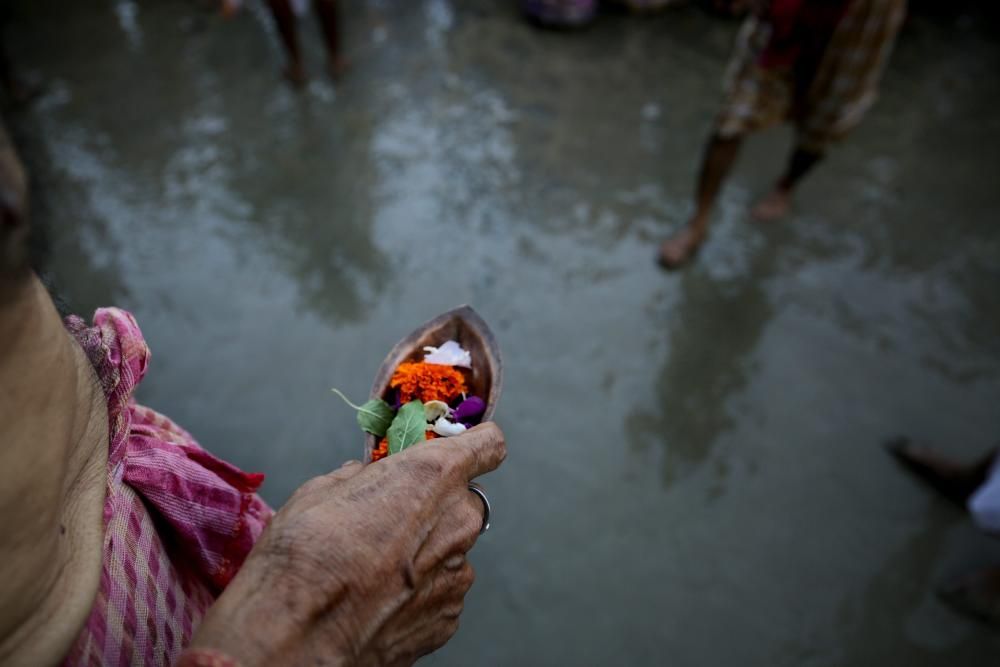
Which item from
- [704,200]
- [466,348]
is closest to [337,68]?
[704,200]

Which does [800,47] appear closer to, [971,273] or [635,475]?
[971,273]

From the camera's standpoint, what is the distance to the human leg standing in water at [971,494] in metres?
1.93

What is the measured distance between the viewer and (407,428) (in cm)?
116

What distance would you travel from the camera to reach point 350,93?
162 inches

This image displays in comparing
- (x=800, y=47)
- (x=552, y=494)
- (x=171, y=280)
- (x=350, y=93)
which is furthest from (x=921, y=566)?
(x=350, y=93)

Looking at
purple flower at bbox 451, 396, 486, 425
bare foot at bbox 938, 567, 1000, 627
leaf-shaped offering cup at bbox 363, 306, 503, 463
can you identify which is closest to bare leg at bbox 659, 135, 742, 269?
bare foot at bbox 938, 567, 1000, 627

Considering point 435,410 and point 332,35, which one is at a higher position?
point 435,410

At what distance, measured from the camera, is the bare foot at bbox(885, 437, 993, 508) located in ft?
7.41

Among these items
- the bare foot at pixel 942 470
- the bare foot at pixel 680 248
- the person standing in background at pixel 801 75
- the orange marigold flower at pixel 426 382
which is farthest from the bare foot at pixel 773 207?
the orange marigold flower at pixel 426 382

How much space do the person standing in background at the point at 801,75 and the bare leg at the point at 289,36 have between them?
2626 millimetres

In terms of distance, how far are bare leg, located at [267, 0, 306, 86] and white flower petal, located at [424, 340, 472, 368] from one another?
10.8 ft

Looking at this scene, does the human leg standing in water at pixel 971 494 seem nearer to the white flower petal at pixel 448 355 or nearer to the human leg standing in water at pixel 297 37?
the white flower petal at pixel 448 355

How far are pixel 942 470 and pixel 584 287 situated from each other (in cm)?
161

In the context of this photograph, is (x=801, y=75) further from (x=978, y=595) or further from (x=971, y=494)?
(x=978, y=595)
